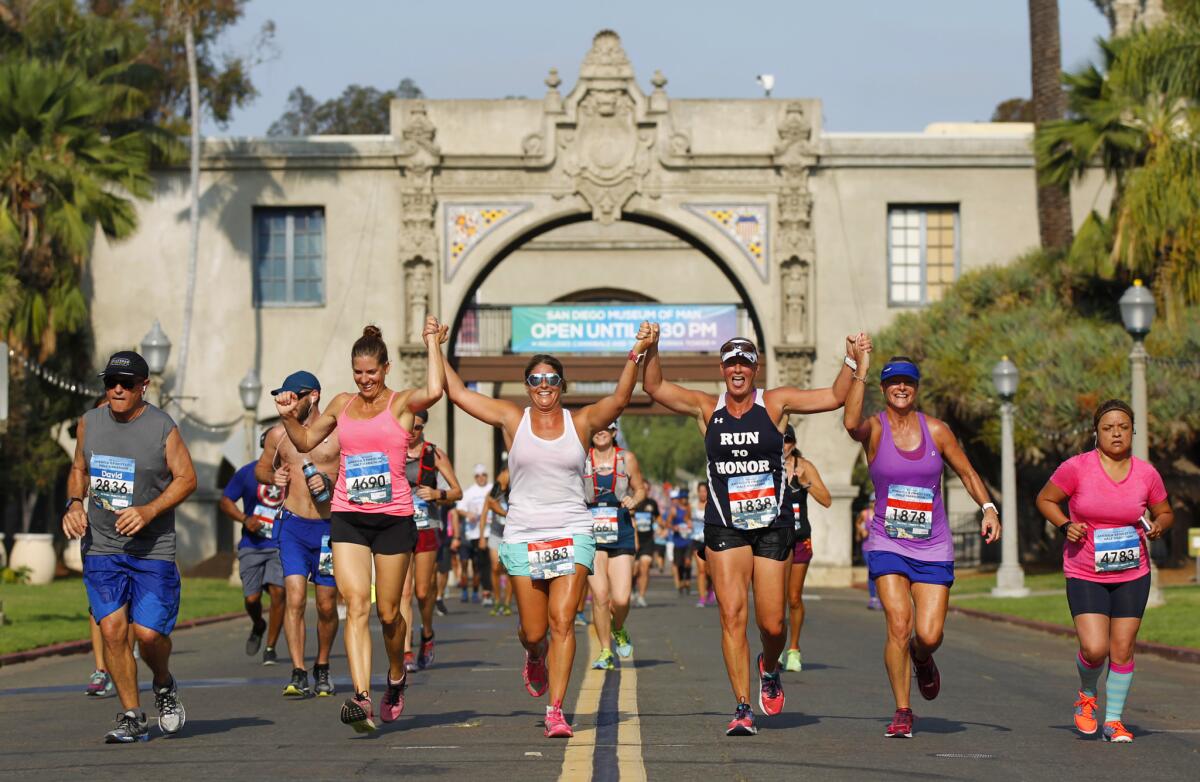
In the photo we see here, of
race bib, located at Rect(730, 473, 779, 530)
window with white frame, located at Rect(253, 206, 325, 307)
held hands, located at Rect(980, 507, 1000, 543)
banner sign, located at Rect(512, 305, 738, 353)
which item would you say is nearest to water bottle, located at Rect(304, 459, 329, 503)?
race bib, located at Rect(730, 473, 779, 530)

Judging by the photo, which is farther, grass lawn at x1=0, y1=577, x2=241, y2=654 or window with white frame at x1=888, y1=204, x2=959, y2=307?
window with white frame at x1=888, y1=204, x2=959, y2=307

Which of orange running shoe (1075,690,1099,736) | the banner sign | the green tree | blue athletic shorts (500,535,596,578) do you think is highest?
the green tree

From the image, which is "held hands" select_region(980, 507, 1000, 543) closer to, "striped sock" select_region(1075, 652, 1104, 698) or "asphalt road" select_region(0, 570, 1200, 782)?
"striped sock" select_region(1075, 652, 1104, 698)

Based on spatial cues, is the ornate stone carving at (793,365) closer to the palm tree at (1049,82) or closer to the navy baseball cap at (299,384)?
the palm tree at (1049,82)

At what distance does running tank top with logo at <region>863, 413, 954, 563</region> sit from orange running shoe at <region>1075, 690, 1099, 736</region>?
1.20 meters

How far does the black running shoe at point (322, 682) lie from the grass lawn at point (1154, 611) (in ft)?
31.5

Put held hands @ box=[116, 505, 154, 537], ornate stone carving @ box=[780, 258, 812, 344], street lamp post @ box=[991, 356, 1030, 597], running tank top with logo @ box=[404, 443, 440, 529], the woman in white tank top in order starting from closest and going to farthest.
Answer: held hands @ box=[116, 505, 154, 537], the woman in white tank top, running tank top with logo @ box=[404, 443, 440, 529], street lamp post @ box=[991, 356, 1030, 597], ornate stone carving @ box=[780, 258, 812, 344]

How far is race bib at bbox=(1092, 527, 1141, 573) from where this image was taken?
1121 centimetres

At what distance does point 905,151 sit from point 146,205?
16.5 m

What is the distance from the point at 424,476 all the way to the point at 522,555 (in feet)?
18.5

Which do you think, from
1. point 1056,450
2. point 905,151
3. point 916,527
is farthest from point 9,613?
point 905,151

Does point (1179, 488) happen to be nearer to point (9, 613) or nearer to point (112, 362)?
point (9, 613)

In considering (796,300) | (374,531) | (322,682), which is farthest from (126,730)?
(796,300)

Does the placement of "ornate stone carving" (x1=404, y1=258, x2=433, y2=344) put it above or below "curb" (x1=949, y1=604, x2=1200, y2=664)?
above
